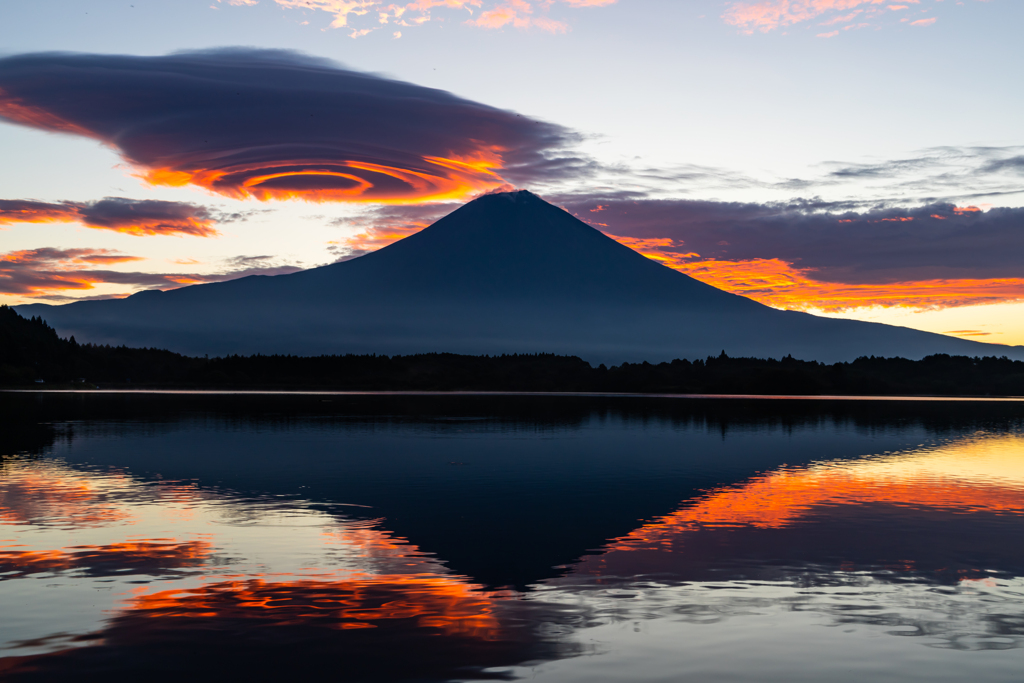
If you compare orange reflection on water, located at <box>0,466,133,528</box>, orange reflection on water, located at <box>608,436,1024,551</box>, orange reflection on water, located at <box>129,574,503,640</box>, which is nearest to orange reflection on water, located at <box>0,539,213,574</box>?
orange reflection on water, located at <box>129,574,503,640</box>

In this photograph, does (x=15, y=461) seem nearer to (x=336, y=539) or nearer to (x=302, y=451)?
(x=302, y=451)

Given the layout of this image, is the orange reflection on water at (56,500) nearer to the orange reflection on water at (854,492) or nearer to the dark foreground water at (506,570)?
the dark foreground water at (506,570)

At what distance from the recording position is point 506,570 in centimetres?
1766

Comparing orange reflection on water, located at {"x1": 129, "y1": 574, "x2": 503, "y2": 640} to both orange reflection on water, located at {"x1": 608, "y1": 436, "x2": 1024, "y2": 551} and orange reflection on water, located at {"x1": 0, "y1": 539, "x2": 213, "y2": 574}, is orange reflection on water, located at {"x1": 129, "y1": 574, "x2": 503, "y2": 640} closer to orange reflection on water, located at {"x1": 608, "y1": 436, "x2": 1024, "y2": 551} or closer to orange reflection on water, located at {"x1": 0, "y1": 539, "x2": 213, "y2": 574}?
orange reflection on water, located at {"x1": 0, "y1": 539, "x2": 213, "y2": 574}

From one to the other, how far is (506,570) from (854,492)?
18072 mm

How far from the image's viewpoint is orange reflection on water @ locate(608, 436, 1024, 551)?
23.8 meters

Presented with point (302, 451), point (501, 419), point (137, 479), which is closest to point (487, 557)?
point (137, 479)

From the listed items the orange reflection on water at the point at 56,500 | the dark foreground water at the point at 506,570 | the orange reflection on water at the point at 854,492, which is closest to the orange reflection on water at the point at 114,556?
the dark foreground water at the point at 506,570

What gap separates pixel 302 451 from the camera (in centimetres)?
4422

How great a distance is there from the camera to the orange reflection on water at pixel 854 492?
23828 millimetres

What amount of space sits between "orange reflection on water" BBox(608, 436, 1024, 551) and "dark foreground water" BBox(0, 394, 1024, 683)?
0.21 m

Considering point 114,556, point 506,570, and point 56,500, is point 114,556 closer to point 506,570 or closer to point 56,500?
point 506,570

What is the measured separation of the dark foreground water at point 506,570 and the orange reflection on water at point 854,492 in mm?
206

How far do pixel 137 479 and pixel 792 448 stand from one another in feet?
117
